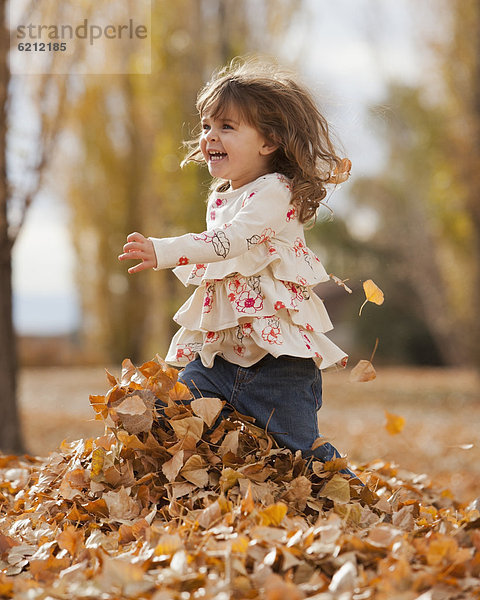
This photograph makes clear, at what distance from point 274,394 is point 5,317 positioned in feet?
10.6

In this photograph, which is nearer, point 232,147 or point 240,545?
point 240,545

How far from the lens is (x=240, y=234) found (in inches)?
83.7

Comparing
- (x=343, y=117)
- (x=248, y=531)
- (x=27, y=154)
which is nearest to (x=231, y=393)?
(x=248, y=531)

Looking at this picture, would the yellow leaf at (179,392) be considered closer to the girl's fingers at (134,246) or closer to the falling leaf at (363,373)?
the girl's fingers at (134,246)

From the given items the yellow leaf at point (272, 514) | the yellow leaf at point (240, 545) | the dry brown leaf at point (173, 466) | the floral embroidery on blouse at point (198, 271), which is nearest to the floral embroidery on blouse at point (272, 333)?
the floral embroidery on blouse at point (198, 271)

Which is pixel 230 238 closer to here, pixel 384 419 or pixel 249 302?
pixel 249 302

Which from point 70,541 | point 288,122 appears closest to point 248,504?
point 70,541

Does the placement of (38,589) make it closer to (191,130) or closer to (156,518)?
(156,518)

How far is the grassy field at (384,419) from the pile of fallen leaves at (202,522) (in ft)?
3.79

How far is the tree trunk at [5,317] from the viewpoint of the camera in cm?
477

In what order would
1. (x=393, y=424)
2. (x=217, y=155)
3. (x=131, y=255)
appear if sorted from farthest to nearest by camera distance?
1. (x=393, y=424)
2. (x=217, y=155)
3. (x=131, y=255)

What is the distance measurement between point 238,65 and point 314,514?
1.62m

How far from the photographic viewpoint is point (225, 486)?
203 cm

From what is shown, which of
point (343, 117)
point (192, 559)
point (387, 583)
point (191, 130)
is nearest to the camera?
point (387, 583)
